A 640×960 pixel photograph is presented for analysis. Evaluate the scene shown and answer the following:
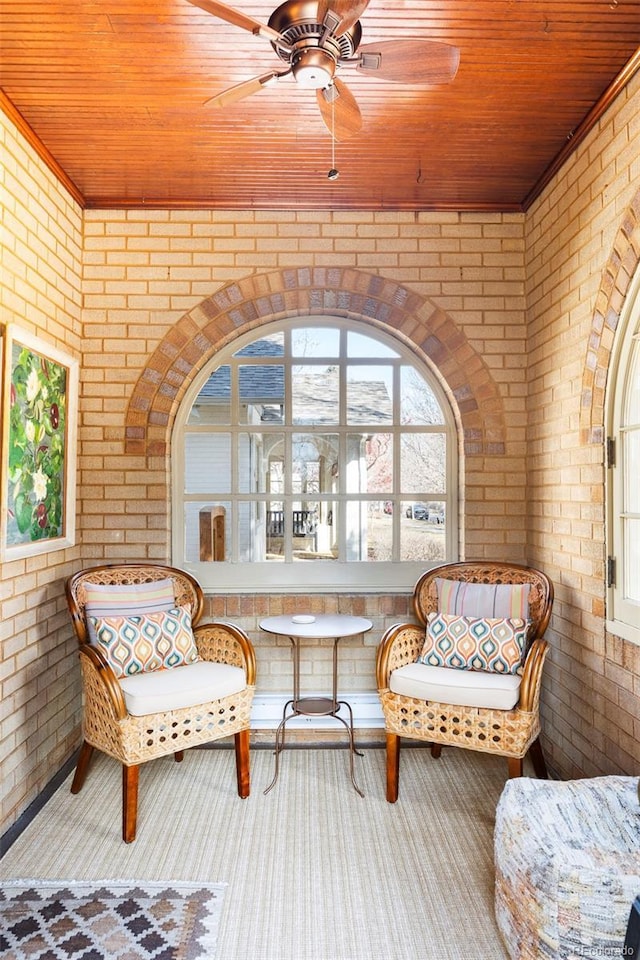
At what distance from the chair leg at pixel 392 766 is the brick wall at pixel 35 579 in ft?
5.46

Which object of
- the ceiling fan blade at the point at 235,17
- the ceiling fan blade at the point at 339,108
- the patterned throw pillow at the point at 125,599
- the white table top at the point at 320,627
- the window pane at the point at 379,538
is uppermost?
the ceiling fan blade at the point at 339,108

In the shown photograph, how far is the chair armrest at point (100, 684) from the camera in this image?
256 centimetres

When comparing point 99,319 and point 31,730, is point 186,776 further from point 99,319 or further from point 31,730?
point 99,319

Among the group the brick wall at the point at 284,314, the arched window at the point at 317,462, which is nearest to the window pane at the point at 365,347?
the arched window at the point at 317,462

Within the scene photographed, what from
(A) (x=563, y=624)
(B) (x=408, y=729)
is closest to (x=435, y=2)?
(A) (x=563, y=624)

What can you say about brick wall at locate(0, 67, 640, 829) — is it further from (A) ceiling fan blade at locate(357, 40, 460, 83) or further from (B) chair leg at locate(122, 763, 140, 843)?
(A) ceiling fan blade at locate(357, 40, 460, 83)

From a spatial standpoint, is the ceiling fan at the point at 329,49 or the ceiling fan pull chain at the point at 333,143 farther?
the ceiling fan pull chain at the point at 333,143

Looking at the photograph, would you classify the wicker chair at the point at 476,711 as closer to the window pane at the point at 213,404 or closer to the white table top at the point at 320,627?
the white table top at the point at 320,627

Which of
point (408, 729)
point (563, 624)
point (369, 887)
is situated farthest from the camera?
point (563, 624)

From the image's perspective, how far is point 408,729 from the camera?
282 cm

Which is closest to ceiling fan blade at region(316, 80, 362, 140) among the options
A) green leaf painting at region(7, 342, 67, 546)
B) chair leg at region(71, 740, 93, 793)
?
green leaf painting at region(7, 342, 67, 546)

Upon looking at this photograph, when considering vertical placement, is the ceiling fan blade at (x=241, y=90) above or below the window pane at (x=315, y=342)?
above

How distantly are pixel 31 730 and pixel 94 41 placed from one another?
2926 millimetres

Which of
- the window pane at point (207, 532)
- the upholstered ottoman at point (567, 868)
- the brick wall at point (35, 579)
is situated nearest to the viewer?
the upholstered ottoman at point (567, 868)
